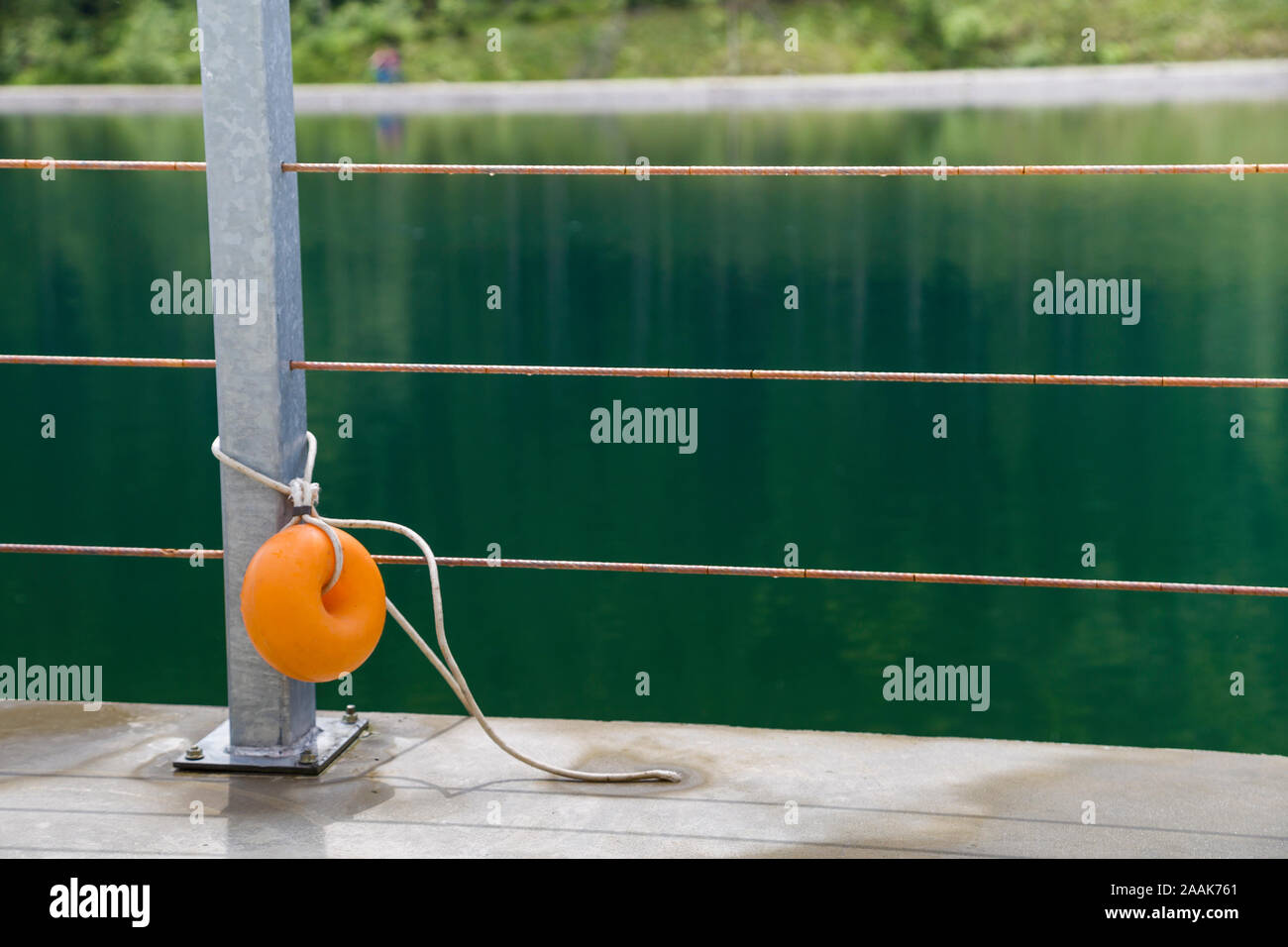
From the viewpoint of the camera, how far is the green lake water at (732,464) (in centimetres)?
584

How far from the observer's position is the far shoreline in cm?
3197

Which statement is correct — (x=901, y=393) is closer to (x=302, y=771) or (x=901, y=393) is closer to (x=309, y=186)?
(x=302, y=771)

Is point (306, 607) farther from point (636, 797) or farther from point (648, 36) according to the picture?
point (648, 36)

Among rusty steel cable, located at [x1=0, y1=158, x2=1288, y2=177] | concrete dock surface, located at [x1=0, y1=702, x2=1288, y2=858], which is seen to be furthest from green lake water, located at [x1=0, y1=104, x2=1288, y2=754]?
rusty steel cable, located at [x1=0, y1=158, x2=1288, y2=177]

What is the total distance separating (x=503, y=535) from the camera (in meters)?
7.31

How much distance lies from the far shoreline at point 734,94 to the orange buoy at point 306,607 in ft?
96.4

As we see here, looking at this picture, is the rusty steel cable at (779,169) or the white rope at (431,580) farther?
the white rope at (431,580)

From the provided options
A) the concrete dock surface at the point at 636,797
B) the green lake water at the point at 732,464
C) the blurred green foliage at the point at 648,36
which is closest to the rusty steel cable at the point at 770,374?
the concrete dock surface at the point at 636,797

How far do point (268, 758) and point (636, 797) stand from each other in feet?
2.03

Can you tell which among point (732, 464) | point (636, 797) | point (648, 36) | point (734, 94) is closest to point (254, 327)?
point (636, 797)

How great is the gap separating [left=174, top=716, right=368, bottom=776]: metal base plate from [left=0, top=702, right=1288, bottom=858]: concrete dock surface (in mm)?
22

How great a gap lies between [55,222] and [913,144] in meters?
11.6

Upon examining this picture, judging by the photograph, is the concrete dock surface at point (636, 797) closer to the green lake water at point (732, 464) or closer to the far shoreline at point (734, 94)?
the green lake water at point (732, 464)

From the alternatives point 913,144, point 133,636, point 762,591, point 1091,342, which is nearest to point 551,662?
point 762,591
